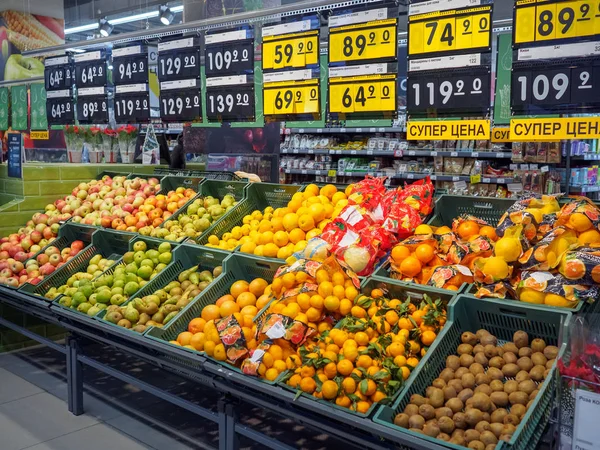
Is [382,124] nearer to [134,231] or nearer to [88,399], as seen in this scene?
[134,231]

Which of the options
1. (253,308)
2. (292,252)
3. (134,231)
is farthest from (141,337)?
(134,231)

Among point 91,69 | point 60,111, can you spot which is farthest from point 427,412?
point 60,111

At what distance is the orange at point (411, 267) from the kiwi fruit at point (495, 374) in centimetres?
75

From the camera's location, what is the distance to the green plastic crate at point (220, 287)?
10.4 ft

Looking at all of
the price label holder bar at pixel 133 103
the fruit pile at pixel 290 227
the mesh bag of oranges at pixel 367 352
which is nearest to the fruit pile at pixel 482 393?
the mesh bag of oranges at pixel 367 352

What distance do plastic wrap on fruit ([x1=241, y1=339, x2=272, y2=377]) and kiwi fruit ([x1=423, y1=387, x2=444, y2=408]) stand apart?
0.76 m

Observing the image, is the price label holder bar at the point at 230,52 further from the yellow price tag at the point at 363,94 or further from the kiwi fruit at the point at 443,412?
the kiwi fruit at the point at 443,412

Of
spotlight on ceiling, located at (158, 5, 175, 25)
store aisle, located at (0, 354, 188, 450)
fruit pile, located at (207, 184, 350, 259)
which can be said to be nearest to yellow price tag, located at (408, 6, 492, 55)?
fruit pile, located at (207, 184, 350, 259)

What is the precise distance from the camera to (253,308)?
10.0 feet

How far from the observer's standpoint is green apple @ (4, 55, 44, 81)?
10562mm

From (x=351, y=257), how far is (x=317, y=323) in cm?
44

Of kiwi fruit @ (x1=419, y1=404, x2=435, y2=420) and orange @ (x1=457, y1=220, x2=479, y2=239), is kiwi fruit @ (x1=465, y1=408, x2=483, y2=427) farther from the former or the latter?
orange @ (x1=457, y1=220, x2=479, y2=239)

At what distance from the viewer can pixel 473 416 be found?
2.04m

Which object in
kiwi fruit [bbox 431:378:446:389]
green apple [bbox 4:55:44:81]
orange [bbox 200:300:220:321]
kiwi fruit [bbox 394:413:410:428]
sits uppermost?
green apple [bbox 4:55:44:81]
